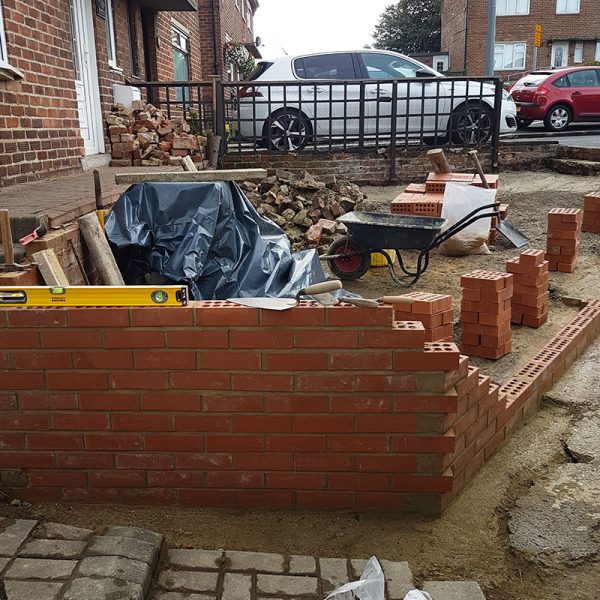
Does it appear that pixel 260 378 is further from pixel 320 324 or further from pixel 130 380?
pixel 130 380

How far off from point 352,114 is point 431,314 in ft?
27.1

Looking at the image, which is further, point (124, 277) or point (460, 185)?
point (460, 185)

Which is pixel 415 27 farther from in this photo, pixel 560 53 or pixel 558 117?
pixel 558 117

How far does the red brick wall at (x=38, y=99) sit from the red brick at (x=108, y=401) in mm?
3296

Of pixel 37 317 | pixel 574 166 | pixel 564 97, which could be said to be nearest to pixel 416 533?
pixel 37 317

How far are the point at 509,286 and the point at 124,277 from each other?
8.73 ft

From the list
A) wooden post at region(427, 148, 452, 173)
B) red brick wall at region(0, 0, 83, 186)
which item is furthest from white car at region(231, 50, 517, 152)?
red brick wall at region(0, 0, 83, 186)

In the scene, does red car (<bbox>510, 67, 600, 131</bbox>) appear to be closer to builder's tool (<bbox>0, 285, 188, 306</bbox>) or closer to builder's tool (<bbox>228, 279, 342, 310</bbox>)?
builder's tool (<bbox>228, 279, 342, 310</bbox>)

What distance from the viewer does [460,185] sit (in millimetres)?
7195

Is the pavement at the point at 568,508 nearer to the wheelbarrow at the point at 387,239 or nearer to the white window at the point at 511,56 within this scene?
the wheelbarrow at the point at 387,239

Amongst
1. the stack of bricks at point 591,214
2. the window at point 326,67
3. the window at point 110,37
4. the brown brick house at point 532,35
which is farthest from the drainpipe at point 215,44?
the brown brick house at point 532,35

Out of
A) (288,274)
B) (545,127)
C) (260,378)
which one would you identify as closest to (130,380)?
(260,378)

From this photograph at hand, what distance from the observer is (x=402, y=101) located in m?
11.4

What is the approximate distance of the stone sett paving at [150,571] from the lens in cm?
205
